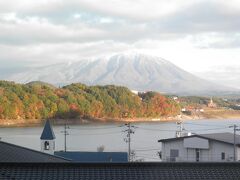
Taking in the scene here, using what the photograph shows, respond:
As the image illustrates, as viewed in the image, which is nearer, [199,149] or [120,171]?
[120,171]

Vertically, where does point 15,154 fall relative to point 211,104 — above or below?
below

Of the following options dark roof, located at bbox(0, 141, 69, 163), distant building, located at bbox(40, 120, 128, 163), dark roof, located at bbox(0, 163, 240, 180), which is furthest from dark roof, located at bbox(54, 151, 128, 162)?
dark roof, located at bbox(0, 163, 240, 180)

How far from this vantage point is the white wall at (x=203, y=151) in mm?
11602

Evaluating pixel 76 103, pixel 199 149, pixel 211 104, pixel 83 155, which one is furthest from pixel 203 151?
pixel 211 104

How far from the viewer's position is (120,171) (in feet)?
14.1

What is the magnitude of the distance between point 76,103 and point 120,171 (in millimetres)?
35674

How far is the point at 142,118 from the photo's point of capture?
143 ft

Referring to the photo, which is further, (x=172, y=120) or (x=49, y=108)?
(x=172, y=120)

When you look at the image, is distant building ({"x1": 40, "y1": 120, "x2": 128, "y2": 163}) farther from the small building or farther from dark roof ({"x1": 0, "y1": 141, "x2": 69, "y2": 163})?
dark roof ({"x1": 0, "y1": 141, "x2": 69, "y2": 163})

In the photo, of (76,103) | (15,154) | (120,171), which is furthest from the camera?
(76,103)

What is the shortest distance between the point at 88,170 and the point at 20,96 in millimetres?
35411

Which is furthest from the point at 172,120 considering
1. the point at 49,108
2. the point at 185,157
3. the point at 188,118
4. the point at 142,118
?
the point at 185,157

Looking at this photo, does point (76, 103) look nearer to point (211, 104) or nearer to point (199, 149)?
point (211, 104)

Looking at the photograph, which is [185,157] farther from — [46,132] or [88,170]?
[88,170]
